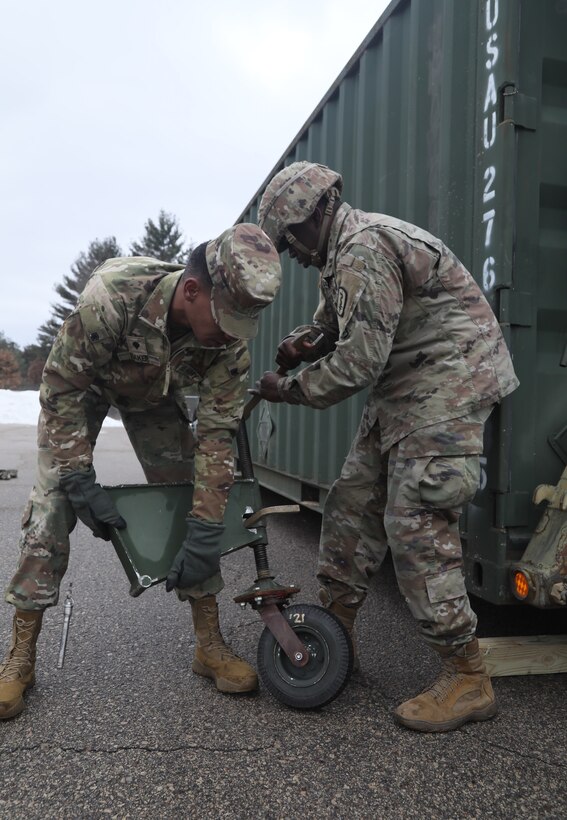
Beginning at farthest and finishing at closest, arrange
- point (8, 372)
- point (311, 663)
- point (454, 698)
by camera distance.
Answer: point (8, 372), point (311, 663), point (454, 698)

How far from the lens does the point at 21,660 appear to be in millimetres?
2316

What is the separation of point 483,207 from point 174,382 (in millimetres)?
1328

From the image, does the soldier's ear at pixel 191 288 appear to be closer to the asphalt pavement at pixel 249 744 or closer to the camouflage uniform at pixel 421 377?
the camouflage uniform at pixel 421 377

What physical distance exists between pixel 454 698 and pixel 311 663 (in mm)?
483

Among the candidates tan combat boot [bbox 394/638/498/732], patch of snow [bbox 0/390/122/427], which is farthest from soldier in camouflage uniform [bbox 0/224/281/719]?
patch of snow [bbox 0/390/122/427]

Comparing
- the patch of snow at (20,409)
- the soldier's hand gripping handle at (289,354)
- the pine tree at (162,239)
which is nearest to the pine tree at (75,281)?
the pine tree at (162,239)

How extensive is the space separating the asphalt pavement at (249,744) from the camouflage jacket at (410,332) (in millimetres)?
982

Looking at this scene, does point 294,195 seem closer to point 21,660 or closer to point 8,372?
point 21,660

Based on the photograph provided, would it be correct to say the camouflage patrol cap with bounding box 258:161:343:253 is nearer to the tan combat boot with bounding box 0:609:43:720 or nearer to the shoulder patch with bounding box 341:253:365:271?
the shoulder patch with bounding box 341:253:365:271

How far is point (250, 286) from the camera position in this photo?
81.2 inches

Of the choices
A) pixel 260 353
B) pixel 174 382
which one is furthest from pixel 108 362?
pixel 260 353

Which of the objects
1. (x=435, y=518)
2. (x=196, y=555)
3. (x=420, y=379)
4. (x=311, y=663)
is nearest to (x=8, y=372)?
(x=196, y=555)

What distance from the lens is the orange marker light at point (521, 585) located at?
2234 mm

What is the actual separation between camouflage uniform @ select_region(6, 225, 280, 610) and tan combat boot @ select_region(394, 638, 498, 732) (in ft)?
2.81
